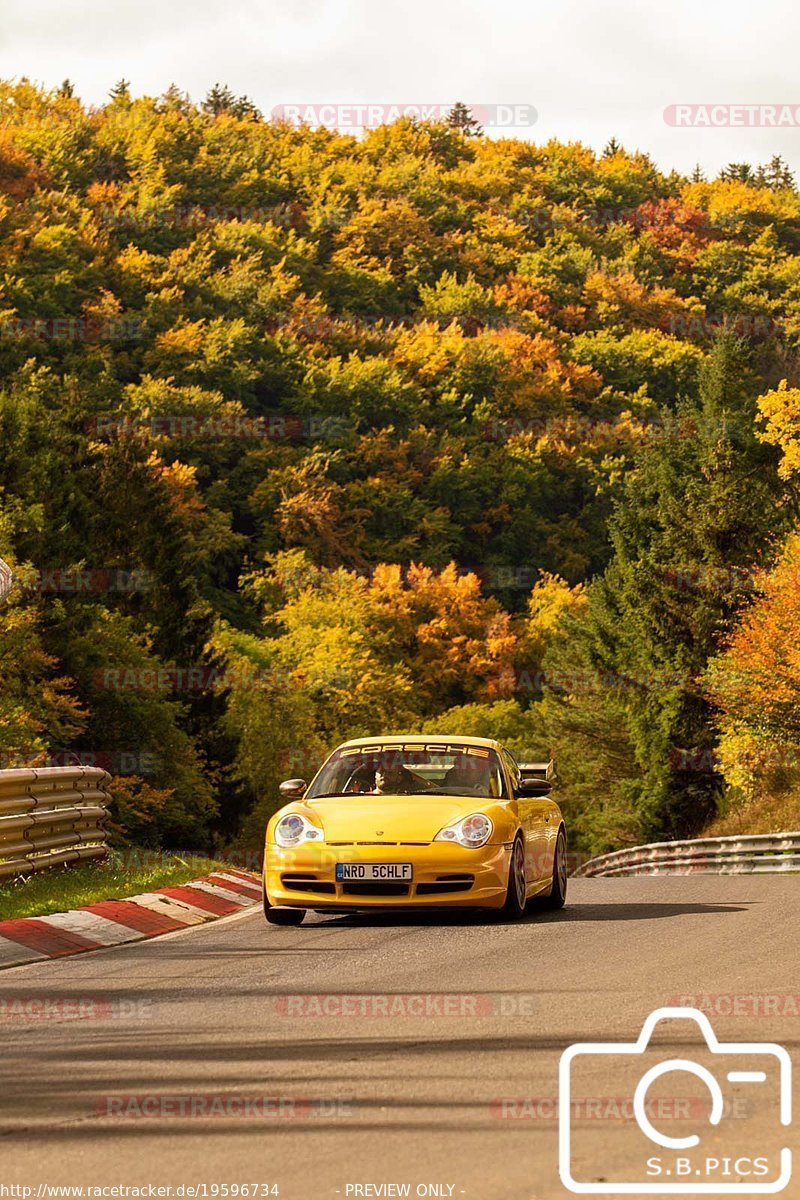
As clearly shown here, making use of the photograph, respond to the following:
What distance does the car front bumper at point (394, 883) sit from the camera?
1379cm

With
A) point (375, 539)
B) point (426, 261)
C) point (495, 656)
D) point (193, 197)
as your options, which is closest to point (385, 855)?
point (495, 656)

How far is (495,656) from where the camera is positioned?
91875 millimetres

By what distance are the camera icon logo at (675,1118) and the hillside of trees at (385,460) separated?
35984mm

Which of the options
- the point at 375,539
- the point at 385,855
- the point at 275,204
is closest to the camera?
the point at 385,855

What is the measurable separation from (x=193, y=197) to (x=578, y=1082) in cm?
12351

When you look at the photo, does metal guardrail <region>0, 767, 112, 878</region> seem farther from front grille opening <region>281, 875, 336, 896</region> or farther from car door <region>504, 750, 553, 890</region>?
car door <region>504, 750, 553, 890</region>

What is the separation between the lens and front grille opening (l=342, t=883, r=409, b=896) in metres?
13.8

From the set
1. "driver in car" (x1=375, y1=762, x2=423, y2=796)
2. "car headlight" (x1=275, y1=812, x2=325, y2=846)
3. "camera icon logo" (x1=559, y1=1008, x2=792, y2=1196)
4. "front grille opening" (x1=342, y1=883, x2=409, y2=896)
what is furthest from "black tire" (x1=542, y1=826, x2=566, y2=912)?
"camera icon logo" (x1=559, y1=1008, x2=792, y2=1196)

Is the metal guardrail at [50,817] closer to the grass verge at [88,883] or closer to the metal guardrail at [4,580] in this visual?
the grass verge at [88,883]

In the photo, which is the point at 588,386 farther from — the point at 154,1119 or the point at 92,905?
the point at 154,1119

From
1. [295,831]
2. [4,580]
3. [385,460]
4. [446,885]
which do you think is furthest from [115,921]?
[385,460]

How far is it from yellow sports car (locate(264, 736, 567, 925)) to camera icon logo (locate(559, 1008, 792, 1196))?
589 centimetres
